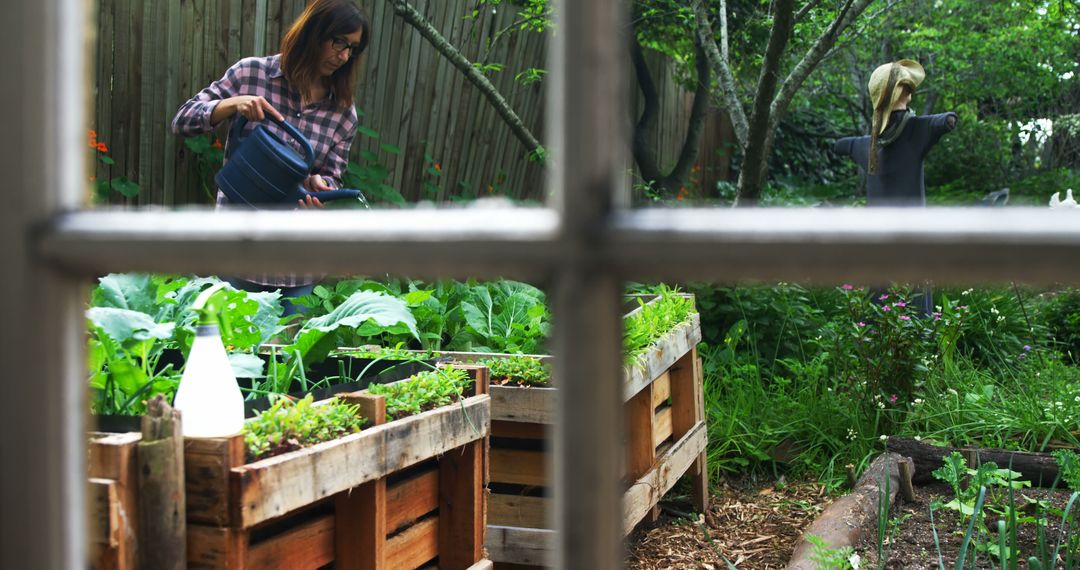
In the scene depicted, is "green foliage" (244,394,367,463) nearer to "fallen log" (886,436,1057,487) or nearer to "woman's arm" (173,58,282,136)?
"woman's arm" (173,58,282,136)

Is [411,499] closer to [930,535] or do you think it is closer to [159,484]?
[159,484]

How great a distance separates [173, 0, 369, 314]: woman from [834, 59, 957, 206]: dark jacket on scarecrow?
3.43 m

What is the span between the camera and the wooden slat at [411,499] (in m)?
1.77

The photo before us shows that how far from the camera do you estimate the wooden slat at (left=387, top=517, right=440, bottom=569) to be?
69.5 inches

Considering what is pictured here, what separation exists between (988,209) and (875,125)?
17.4ft

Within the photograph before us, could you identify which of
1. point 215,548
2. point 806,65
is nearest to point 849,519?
point 215,548

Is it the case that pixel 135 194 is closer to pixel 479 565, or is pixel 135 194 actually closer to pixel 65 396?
pixel 479 565

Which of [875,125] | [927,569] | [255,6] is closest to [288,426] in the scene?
[927,569]

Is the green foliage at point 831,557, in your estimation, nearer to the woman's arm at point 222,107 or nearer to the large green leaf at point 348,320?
the large green leaf at point 348,320

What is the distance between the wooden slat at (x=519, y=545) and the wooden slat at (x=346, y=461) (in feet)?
1.76

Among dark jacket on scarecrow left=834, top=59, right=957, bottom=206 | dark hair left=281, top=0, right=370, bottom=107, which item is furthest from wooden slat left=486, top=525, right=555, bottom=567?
dark jacket on scarecrow left=834, top=59, right=957, bottom=206

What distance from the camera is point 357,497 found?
5.35 ft

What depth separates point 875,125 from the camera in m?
5.38

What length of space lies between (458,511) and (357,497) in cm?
36
